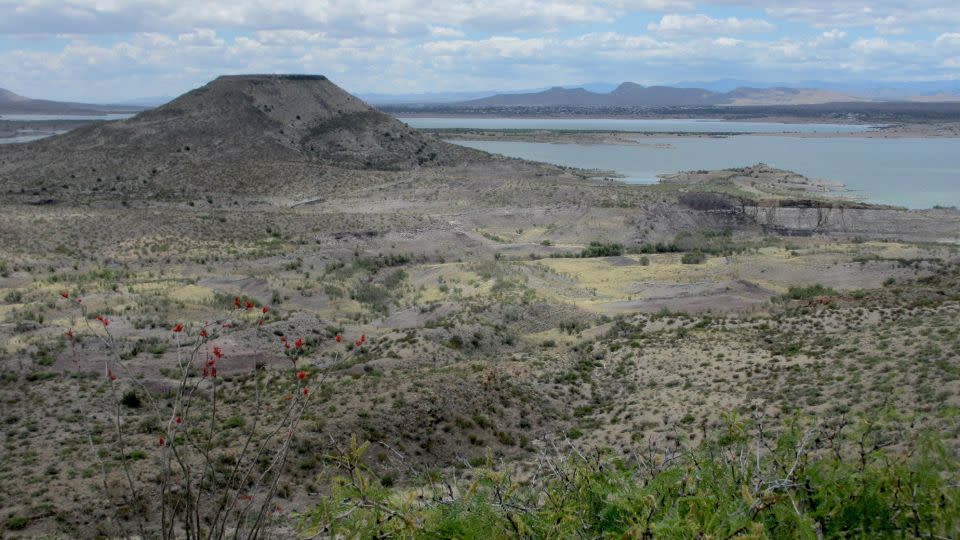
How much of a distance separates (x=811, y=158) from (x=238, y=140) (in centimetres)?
7144

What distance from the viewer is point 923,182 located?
75.9 meters

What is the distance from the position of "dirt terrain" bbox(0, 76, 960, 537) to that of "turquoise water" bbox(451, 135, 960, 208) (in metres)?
11.0

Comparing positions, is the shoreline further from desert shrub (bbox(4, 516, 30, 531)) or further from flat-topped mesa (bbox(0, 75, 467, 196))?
desert shrub (bbox(4, 516, 30, 531))

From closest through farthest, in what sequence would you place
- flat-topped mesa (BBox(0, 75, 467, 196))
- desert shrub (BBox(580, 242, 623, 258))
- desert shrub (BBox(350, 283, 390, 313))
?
desert shrub (BBox(350, 283, 390, 313)) < desert shrub (BBox(580, 242, 623, 258)) < flat-topped mesa (BBox(0, 75, 467, 196))

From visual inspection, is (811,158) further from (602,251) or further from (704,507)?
(704,507)

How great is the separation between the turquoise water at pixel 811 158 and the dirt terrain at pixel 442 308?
433 inches

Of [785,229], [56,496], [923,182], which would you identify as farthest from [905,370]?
[923,182]

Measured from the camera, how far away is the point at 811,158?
10162 centimetres

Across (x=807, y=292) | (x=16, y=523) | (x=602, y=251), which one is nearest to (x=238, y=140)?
(x=602, y=251)

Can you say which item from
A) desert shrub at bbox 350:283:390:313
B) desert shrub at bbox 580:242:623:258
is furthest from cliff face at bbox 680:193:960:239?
desert shrub at bbox 350:283:390:313

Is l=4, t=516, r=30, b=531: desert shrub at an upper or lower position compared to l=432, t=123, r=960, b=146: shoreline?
lower

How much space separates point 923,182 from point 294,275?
65700 mm

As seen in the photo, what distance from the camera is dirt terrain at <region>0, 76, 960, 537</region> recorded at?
51.0 ft

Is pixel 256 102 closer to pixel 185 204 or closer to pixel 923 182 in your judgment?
pixel 185 204
